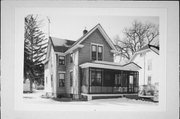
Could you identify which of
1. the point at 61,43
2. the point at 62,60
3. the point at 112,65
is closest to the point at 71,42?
the point at 61,43

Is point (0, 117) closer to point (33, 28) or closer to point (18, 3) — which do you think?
point (33, 28)

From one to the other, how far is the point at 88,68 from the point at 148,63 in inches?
37.0

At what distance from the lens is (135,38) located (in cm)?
344

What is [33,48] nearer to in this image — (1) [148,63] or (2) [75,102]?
(2) [75,102]

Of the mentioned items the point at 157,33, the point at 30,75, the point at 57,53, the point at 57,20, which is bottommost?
the point at 30,75

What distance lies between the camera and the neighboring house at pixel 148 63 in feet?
11.0

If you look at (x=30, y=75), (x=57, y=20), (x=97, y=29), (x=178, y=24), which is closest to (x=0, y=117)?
(x=30, y=75)

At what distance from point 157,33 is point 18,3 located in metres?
2.22

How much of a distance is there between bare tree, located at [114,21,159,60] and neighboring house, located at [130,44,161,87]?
3.4 inches

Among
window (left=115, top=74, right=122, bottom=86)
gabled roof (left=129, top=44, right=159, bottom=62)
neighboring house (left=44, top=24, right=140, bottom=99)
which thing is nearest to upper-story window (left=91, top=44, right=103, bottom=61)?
neighboring house (left=44, top=24, right=140, bottom=99)

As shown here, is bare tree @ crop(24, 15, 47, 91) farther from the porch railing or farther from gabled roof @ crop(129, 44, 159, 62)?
gabled roof @ crop(129, 44, 159, 62)

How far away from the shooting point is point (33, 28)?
3418 millimetres

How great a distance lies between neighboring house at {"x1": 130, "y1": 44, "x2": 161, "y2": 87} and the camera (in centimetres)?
336

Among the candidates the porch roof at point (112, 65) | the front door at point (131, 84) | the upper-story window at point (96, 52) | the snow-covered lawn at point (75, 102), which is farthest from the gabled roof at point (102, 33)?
the snow-covered lawn at point (75, 102)
